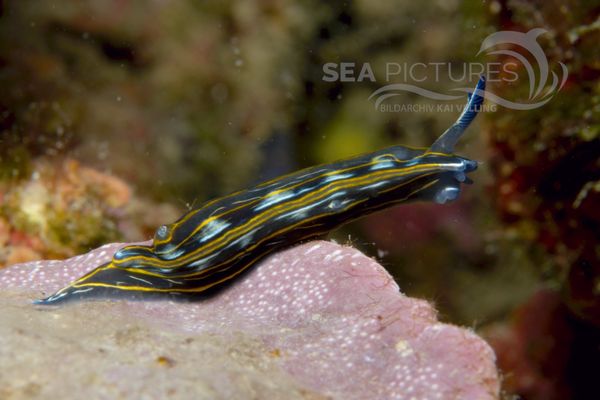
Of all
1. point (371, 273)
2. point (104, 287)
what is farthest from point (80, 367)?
point (371, 273)

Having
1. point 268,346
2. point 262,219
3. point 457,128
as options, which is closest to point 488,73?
point 457,128

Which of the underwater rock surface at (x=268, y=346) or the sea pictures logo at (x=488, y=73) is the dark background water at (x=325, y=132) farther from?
the underwater rock surface at (x=268, y=346)

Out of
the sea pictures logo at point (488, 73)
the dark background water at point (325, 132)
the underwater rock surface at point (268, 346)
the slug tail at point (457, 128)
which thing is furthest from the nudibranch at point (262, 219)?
the sea pictures logo at point (488, 73)

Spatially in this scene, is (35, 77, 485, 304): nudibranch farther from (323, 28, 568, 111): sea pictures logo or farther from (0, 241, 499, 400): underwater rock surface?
(323, 28, 568, 111): sea pictures logo

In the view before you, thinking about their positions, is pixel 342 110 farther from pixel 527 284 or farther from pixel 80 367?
pixel 80 367

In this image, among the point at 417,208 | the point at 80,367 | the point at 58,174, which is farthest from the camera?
the point at 417,208

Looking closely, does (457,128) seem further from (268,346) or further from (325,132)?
(268,346)
